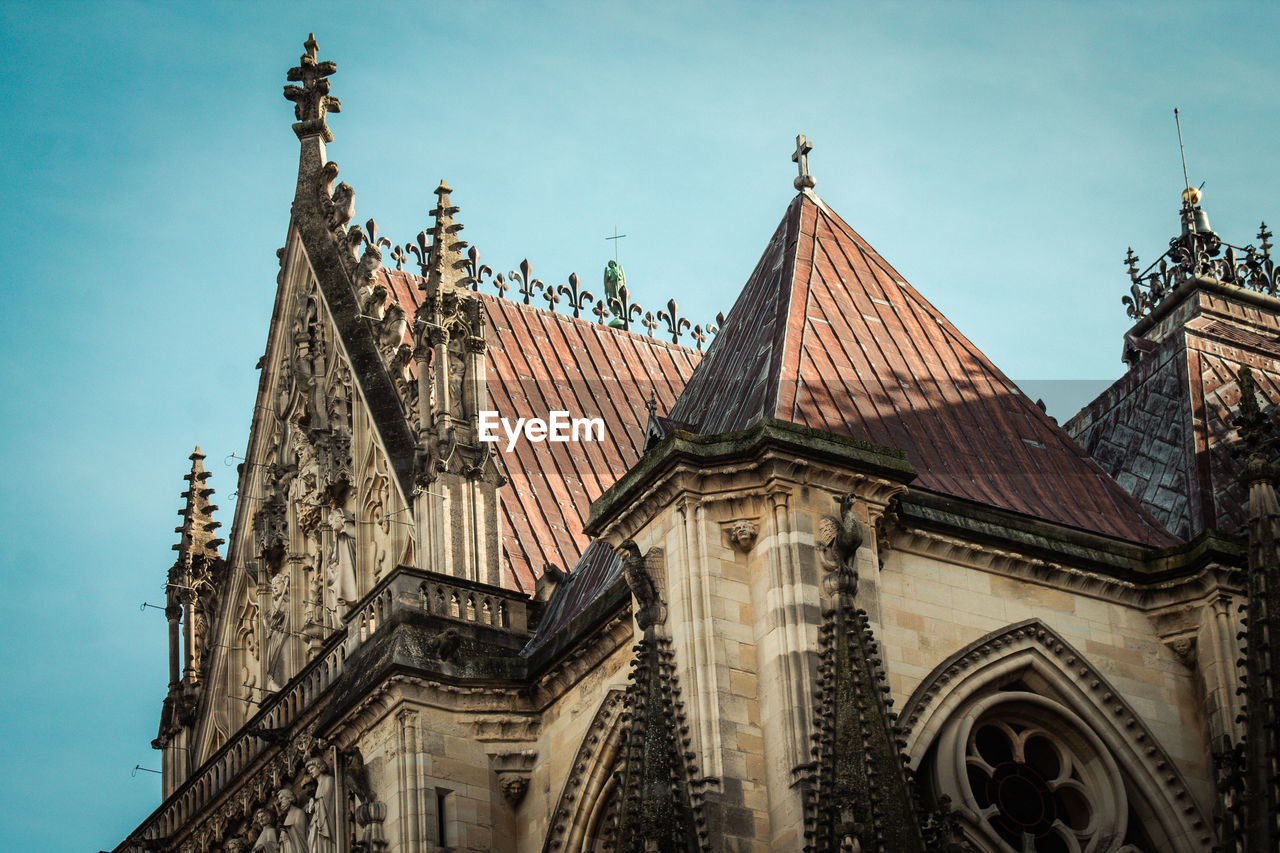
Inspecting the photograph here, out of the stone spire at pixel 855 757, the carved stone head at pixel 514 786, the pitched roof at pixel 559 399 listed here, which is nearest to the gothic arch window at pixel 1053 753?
the stone spire at pixel 855 757

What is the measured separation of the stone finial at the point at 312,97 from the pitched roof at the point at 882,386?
8.56 metres

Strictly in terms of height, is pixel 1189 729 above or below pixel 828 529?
below

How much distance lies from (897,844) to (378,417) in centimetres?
1217

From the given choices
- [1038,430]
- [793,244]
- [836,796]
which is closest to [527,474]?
[793,244]

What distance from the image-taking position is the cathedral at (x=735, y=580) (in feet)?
Result: 71.6

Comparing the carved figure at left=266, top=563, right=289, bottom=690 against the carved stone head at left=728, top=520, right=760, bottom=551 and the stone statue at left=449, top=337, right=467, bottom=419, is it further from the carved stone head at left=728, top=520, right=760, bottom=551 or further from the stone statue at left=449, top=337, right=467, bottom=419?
the carved stone head at left=728, top=520, right=760, bottom=551

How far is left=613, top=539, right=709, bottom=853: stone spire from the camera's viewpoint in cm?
2075

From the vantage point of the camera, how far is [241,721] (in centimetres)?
3353

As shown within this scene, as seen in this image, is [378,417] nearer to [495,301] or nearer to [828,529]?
[495,301]

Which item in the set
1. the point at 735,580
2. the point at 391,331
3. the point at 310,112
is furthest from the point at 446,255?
the point at 735,580

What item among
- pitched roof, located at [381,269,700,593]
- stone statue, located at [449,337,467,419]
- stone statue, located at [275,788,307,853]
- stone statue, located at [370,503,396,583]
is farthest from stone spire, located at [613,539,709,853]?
stone statue, located at [370,503,396,583]

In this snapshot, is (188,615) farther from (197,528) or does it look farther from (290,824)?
(290,824)

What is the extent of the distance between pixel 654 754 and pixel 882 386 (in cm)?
730

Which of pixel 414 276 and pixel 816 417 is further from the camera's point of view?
pixel 414 276
